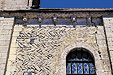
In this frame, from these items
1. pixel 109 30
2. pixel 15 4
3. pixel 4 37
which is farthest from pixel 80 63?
pixel 15 4

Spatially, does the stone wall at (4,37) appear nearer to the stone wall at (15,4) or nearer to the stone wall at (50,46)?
the stone wall at (50,46)

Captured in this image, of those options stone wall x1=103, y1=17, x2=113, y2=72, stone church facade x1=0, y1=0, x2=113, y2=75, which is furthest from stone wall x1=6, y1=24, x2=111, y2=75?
stone wall x1=103, y1=17, x2=113, y2=72

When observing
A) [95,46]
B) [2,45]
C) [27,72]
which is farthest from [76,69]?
[2,45]

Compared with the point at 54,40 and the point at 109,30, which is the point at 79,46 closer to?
the point at 54,40

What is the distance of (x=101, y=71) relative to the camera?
25.6 feet

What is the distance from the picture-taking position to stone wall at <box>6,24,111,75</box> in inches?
313

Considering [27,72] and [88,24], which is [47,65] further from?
[88,24]

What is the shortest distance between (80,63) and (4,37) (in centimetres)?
348

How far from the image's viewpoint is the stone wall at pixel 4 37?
7928 mm

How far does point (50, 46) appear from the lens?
859 cm

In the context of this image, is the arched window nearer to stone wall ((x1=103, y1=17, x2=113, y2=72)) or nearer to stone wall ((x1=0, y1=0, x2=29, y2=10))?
stone wall ((x1=103, y1=17, x2=113, y2=72))

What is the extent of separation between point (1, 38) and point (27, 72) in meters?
1.99

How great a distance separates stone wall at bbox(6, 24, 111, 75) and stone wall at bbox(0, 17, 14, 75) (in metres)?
0.23

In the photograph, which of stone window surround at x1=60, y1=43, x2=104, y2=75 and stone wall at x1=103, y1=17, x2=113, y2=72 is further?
stone wall at x1=103, y1=17, x2=113, y2=72
